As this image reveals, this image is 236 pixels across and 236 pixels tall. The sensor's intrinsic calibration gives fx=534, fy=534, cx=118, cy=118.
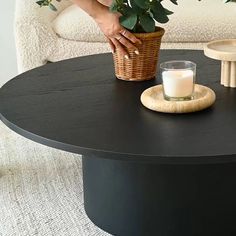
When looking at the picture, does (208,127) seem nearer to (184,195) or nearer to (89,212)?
(184,195)

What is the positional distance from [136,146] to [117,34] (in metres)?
0.50

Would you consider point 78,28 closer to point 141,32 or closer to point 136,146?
point 141,32

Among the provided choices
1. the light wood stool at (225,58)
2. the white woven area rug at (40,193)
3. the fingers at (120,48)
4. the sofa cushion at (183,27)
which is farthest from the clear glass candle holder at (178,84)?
the sofa cushion at (183,27)

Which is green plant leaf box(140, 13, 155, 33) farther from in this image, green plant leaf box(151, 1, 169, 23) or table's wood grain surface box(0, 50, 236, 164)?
table's wood grain surface box(0, 50, 236, 164)

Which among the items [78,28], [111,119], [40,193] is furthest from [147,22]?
[78,28]

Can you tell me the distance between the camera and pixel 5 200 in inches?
68.6

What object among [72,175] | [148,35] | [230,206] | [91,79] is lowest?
[72,175]

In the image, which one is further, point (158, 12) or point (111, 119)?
point (158, 12)

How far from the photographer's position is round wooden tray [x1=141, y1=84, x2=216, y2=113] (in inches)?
50.8

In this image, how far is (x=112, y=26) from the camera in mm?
1530

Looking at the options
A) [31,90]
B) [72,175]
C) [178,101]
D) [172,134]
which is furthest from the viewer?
[72,175]

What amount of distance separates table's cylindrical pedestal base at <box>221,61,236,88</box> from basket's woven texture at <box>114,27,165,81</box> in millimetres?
212

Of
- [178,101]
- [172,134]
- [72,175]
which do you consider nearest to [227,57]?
[178,101]

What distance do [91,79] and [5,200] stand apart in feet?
1.63
